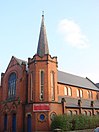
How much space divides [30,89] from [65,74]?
1477 centimetres

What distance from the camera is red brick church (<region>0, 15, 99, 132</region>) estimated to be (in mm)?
34500

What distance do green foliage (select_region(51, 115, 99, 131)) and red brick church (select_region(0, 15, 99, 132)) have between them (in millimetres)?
1320

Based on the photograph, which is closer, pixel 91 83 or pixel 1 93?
pixel 1 93

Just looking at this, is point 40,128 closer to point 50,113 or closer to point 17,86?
point 50,113

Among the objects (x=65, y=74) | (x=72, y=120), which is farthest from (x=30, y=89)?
(x=65, y=74)

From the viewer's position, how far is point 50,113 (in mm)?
34344

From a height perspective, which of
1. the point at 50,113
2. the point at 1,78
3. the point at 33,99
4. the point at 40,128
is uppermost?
the point at 1,78

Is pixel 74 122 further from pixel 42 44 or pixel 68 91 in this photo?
pixel 42 44

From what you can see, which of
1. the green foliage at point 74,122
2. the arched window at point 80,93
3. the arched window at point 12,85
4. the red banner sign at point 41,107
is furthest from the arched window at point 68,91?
the red banner sign at point 41,107

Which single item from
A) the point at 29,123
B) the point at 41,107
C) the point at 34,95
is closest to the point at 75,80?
the point at 34,95

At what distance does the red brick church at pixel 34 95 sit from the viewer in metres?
34.5

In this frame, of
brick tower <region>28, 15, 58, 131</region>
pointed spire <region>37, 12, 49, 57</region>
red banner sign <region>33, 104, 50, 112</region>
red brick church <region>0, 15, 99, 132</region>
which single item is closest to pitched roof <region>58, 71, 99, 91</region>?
red brick church <region>0, 15, 99, 132</region>

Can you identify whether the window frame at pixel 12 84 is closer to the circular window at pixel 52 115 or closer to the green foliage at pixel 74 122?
the circular window at pixel 52 115

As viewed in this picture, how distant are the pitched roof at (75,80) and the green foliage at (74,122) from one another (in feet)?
29.6
